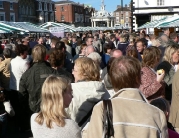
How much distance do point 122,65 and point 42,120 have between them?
3.00ft

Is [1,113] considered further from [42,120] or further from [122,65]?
[122,65]

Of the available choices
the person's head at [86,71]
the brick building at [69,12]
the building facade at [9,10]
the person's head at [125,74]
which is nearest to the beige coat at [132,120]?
the person's head at [125,74]

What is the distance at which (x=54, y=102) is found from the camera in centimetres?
290

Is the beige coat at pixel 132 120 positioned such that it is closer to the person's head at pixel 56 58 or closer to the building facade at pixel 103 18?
the person's head at pixel 56 58

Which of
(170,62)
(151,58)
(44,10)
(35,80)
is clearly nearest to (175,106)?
(151,58)

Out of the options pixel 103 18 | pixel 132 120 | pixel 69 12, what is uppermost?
pixel 69 12

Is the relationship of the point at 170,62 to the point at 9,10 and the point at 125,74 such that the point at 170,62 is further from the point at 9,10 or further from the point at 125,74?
the point at 9,10

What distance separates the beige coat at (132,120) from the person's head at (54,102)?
64 cm

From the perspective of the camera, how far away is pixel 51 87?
296 centimetres

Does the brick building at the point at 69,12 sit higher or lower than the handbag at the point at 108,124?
higher

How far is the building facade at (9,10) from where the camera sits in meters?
72.1

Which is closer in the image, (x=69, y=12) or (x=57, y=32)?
(x=57, y=32)

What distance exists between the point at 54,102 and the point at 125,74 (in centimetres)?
78

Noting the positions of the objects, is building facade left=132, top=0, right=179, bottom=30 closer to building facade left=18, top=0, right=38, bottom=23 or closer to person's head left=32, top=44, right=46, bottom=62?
person's head left=32, top=44, right=46, bottom=62
